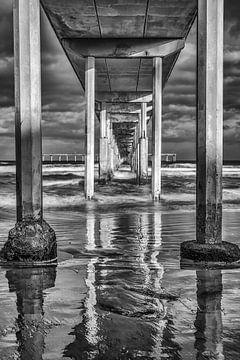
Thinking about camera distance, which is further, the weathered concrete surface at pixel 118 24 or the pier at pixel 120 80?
the weathered concrete surface at pixel 118 24

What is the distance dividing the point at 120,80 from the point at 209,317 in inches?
851

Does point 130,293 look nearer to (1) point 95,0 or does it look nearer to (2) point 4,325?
(2) point 4,325

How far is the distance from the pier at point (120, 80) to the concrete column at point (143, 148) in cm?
6

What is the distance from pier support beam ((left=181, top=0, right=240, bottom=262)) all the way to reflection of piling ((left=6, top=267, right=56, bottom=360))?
1.63 m

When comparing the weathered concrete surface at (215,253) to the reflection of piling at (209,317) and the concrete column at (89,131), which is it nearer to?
the reflection of piling at (209,317)

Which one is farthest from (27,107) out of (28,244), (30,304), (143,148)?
(143,148)

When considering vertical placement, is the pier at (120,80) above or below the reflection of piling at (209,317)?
above

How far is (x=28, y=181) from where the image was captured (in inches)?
201

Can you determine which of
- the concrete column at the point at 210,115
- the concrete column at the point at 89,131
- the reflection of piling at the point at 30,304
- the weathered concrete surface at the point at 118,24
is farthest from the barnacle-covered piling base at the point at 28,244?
the concrete column at the point at 89,131

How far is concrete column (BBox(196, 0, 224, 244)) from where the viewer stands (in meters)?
4.94

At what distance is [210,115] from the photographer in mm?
4938

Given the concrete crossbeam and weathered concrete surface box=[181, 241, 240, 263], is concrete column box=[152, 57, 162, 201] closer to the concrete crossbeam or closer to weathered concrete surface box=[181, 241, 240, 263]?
the concrete crossbeam

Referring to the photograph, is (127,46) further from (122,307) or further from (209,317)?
(209,317)

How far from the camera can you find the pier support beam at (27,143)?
5.08 meters
